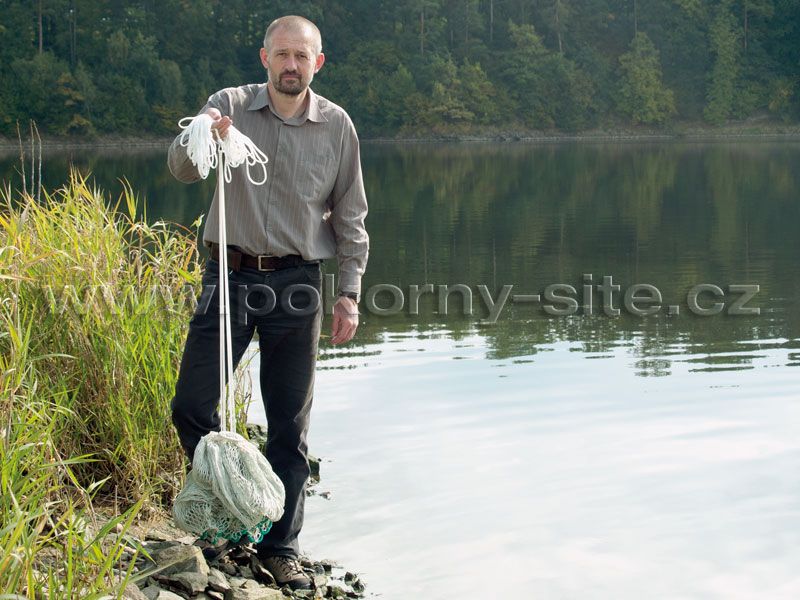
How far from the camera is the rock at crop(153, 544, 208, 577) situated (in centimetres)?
347

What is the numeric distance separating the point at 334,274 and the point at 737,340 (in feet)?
18.0

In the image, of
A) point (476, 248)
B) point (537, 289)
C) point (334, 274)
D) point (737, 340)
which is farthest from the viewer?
point (476, 248)

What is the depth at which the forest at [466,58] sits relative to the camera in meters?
61.4

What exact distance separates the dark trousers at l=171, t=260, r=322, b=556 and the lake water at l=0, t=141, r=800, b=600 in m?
0.70

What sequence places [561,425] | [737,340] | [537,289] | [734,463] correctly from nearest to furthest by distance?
[734,463]
[561,425]
[737,340]
[537,289]

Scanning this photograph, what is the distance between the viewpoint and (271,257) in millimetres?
3635

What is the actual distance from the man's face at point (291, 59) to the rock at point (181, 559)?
156 cm

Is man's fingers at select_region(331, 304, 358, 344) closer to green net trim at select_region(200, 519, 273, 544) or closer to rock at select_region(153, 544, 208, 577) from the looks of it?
green net trim at select_region(200, 519, 273, 544)

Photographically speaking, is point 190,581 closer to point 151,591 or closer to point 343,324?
point 151,591

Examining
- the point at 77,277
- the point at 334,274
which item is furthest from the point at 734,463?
the point at 334,274

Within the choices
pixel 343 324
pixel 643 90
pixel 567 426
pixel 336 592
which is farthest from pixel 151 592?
pixel 643 90

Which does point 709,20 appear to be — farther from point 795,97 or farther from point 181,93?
point 181,93

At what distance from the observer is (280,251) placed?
3611 mm

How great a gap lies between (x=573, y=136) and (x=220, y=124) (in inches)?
2496
